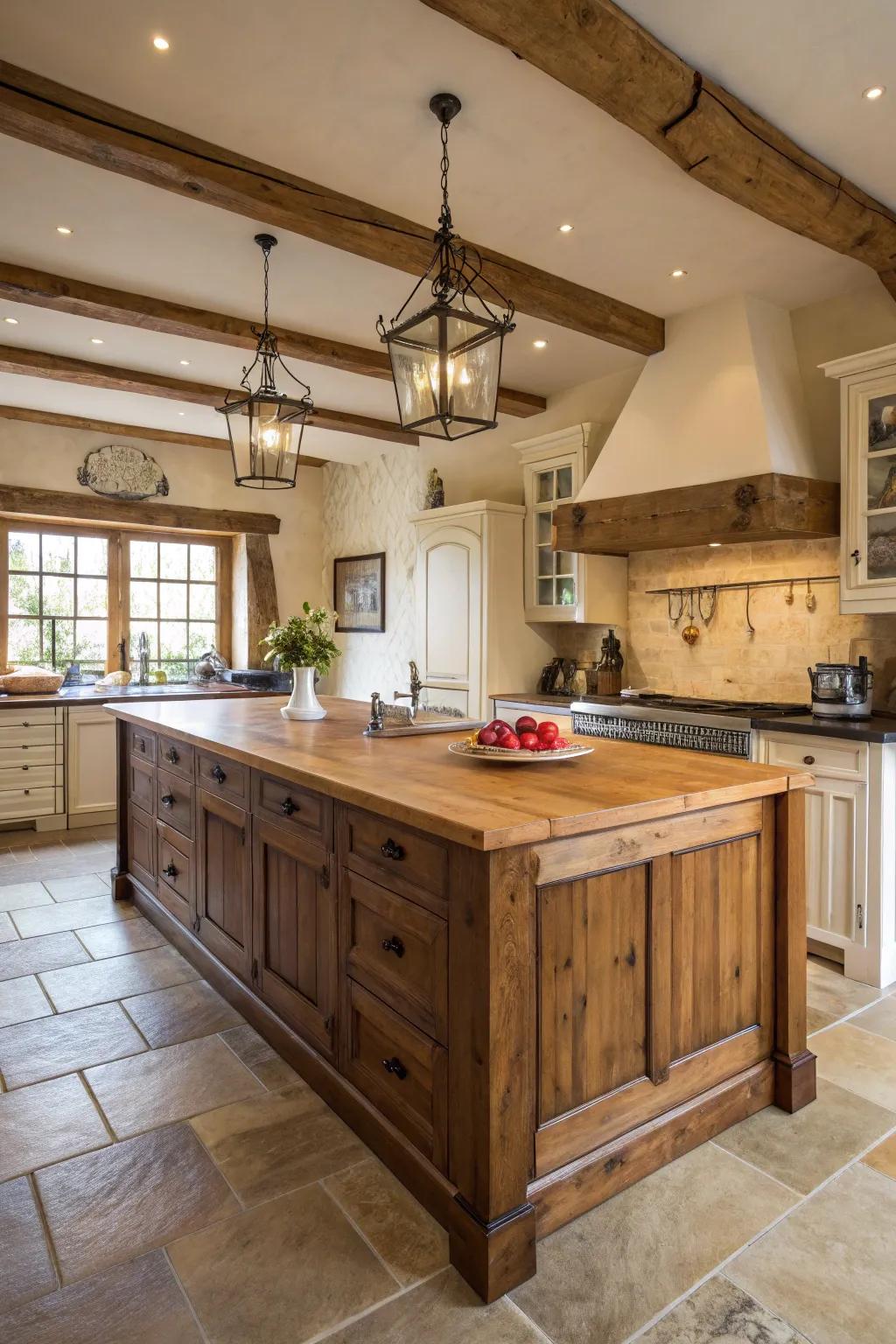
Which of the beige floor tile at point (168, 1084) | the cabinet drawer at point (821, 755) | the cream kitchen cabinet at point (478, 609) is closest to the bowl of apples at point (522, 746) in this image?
the beige floor tile at point (168, 1084)

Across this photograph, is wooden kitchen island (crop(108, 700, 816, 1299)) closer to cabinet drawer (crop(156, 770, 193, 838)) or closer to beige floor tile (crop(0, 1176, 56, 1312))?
cabinet drawer (crop(156, 770, 193, 838))

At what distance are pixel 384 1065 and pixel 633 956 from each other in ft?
2.12

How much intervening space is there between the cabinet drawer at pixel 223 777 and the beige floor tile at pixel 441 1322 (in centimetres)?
142

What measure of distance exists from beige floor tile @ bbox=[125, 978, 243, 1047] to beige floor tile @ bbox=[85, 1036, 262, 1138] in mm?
71

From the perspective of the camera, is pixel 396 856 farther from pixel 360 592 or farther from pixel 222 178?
pixel 360 592

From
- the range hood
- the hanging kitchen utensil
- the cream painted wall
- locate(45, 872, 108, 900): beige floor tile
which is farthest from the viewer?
the cream painted wall

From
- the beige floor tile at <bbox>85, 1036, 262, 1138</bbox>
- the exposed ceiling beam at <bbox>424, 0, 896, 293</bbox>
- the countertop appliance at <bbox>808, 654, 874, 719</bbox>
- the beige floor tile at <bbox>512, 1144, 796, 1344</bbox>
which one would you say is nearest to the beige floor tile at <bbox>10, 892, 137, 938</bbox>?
the beige floor tile at <bbox>85, 1036, 262, 1138</bbox>

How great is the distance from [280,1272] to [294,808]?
1.07m

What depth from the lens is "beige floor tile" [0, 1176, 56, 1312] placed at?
155 cm

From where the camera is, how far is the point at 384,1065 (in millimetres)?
1905

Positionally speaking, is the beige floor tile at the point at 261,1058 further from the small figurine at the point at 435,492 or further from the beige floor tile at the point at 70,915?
the small figurine at the point at 435,492

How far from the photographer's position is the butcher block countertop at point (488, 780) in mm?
1621

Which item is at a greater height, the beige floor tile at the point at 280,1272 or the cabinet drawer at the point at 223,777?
the cabinet drawer at the point at 223,777

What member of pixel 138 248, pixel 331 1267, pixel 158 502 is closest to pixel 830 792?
pixel 331 1267
